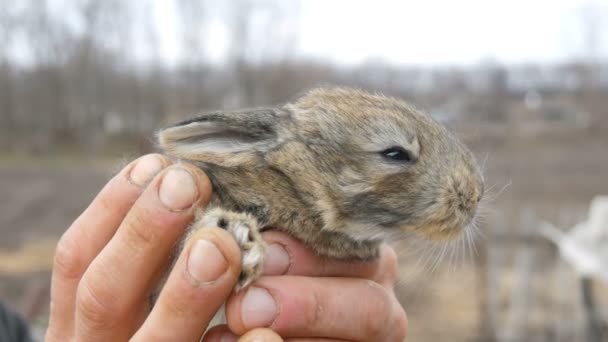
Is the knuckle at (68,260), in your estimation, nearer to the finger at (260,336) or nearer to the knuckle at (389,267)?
the finger at (260,336)

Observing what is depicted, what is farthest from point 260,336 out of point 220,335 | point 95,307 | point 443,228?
point 443,228

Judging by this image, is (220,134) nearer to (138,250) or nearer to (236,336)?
(138,250)

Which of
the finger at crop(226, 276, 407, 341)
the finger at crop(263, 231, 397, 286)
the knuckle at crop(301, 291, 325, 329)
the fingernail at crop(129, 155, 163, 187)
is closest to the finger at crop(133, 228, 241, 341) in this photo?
the finger at crop(226, 276, 407, 341)

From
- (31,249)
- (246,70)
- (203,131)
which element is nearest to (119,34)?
(246,70)

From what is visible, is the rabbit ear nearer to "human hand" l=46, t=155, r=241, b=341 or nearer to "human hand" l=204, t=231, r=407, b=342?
"human hand" l=46, t=155, r=241, b=341

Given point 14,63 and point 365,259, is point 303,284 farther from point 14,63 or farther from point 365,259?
point 14,63

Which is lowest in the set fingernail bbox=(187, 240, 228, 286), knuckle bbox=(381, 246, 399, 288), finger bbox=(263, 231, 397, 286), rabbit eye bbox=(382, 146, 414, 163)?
knuckle bbox=(381, 246, 399, 288)

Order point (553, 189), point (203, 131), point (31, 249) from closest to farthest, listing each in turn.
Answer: point (203, 131), point (31, 249), point (553, 189)
